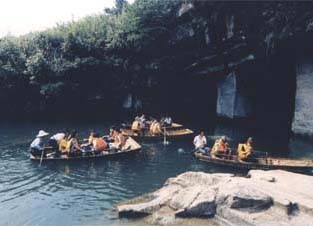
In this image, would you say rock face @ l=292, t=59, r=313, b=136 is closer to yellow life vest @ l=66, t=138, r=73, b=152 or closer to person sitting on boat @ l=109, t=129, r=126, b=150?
person sitting on boat @ l=109, t=129, r=126, b=150

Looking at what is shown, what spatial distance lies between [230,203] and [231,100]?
2496 cm

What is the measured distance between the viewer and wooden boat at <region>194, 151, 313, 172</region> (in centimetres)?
1956

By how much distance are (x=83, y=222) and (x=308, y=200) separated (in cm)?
684

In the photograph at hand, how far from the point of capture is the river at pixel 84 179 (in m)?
15.0

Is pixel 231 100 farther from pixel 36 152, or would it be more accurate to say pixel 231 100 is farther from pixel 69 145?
pixel 36 152

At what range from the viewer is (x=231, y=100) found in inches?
1489

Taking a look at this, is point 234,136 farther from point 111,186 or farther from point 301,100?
point 111,186

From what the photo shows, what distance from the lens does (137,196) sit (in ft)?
54.9

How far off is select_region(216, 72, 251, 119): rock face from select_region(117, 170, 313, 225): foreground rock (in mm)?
22154

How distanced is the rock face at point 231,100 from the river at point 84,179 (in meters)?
8.73

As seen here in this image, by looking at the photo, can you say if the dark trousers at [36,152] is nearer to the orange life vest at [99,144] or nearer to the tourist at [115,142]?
the orange life vest at [99,144]

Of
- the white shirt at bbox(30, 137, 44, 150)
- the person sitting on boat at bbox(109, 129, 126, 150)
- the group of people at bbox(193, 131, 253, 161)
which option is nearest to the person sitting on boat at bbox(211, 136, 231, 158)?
the group of people at bbox(193, 131, 253, 161)

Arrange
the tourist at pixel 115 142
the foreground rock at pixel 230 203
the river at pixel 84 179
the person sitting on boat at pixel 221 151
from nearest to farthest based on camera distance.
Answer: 1. the foreground rock at pixel 230 203
2. the river at pixel 84 179
3. the person sitting on boat at pixel 221 151
4. the tourist at pixel 115 142

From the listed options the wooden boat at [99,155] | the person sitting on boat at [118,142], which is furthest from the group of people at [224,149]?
the person sitting on boat at [118,142]
